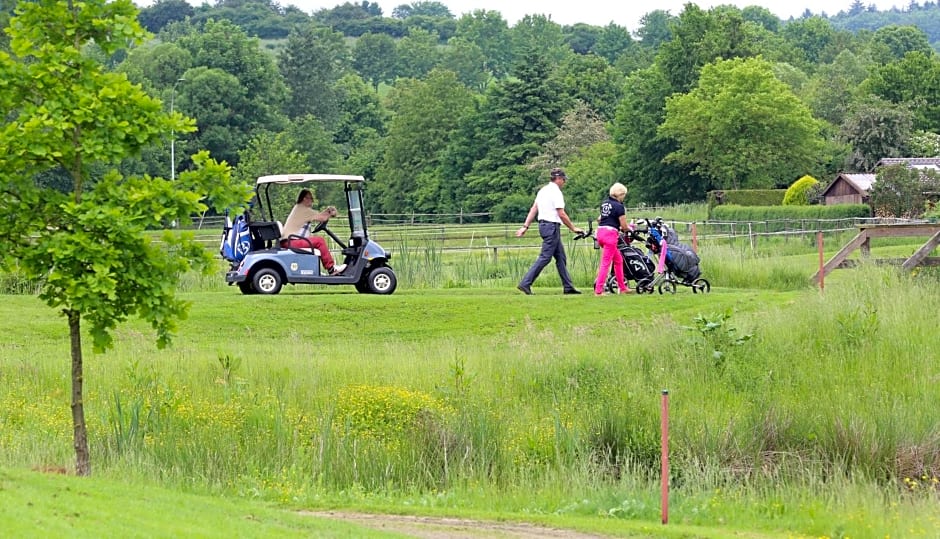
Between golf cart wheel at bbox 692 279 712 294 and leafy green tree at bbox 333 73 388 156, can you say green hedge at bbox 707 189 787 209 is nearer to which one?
golf cart wheel at bbox 692 279 712 294

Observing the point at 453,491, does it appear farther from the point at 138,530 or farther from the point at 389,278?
the point at 389,278

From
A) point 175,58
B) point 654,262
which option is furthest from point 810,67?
point 654,262

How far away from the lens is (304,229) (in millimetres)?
21828

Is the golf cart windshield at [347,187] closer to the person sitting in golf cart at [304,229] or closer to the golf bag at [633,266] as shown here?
the person sitting in golf cart at [304,229]

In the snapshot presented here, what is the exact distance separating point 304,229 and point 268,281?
3.31ft

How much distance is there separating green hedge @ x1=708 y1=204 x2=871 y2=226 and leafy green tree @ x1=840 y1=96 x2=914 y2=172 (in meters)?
21.2

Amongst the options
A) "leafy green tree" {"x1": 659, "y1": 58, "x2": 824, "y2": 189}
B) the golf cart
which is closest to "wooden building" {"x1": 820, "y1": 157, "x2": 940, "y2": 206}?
"leafy green tree" {"x1": 659, "y1": 58, "x2": 824, "y2": 189}

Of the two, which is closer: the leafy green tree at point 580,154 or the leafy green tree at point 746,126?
the leafy green tree at point 746,126

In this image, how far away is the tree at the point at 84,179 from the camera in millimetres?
11016

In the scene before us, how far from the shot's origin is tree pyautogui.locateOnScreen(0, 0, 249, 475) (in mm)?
11016

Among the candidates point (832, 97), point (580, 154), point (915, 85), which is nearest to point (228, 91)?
point (580, 154)

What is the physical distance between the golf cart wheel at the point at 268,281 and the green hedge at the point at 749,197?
50.8m

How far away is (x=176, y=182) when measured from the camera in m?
11.5

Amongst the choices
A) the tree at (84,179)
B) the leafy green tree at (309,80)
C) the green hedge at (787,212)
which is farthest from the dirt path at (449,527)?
the leafy green tree at (309,80)
